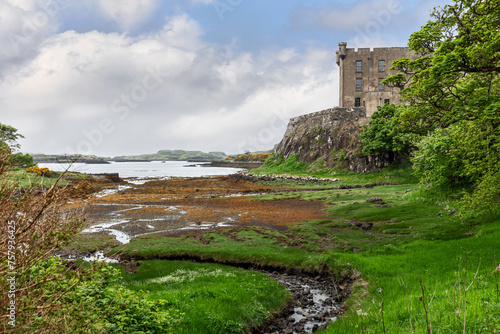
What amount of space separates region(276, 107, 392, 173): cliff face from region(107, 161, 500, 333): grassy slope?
3956cm

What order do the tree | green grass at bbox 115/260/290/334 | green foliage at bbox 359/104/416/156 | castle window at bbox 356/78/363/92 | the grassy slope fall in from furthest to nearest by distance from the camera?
castle window at bbox 356/78/363/92, green foliage at bbox 359/104/416/156, the tree, green grass at bbox 115/260/290/334, the grassy slope

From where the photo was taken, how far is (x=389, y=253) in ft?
65.4

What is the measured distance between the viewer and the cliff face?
3046 inches

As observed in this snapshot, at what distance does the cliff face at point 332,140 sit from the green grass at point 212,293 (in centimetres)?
6315

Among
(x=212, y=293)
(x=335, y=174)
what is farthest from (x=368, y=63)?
(x=212, y=293)

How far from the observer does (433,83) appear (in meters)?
15.4

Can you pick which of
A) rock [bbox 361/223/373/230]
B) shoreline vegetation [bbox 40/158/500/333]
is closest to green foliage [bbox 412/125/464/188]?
shoreline vegetation [bbox 40/158/500/333]

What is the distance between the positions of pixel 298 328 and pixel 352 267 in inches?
247

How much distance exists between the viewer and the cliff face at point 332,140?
77375mm

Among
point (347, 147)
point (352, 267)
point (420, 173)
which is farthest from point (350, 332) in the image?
point (347, 147)

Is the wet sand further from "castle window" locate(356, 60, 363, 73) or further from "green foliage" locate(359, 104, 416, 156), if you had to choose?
"castle window" locate(356, 60, 363, 73)

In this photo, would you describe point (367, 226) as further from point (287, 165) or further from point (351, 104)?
point (351, 104)

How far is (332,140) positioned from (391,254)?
73.3 metres

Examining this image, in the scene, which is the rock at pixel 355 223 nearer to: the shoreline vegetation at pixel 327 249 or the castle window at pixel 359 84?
the shoreline vegetation at pixel 327 249
